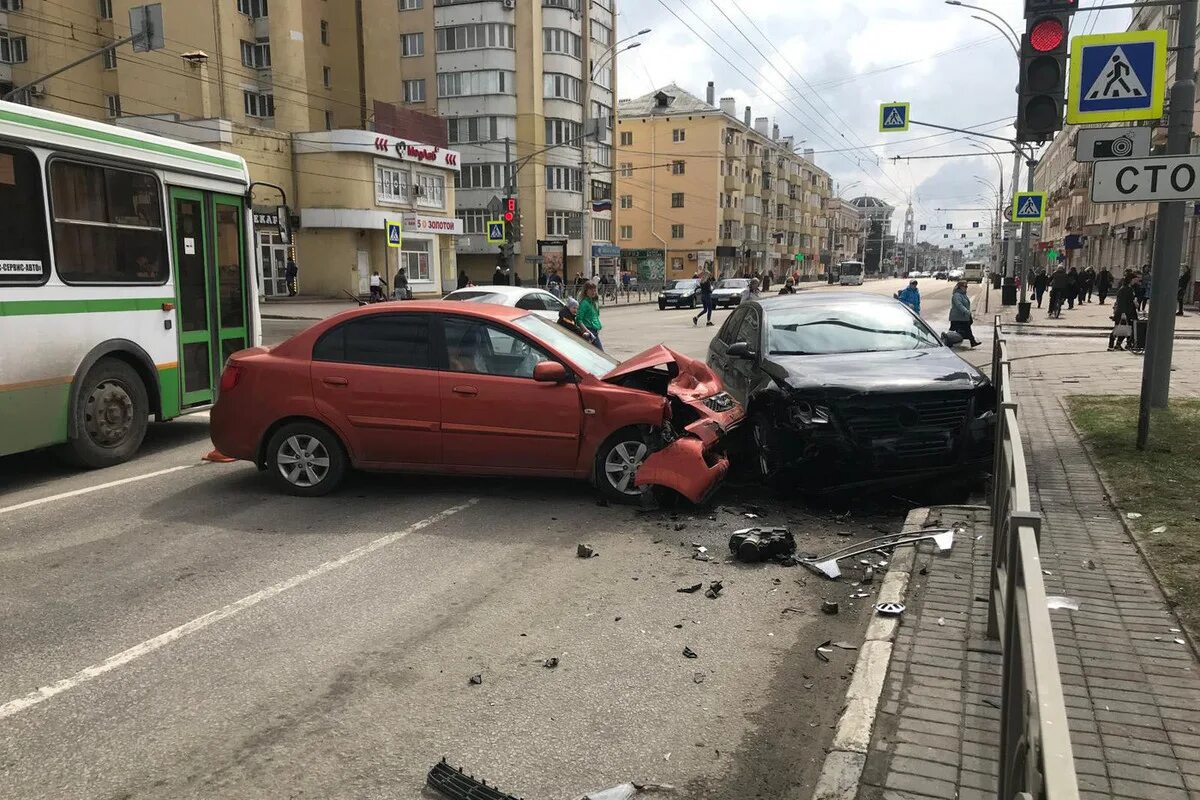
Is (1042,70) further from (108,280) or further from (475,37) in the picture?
(475,37)

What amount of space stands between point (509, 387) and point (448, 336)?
700 millimetres

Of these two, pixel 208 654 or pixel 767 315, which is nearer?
pixel 208 654

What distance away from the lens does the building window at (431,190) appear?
46700 mm

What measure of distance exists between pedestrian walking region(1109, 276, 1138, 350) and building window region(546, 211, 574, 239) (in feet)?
138

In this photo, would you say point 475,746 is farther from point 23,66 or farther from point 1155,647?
point 23,66

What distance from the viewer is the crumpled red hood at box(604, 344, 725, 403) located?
23.0ft

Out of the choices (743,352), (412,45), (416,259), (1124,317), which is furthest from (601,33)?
(743,352)

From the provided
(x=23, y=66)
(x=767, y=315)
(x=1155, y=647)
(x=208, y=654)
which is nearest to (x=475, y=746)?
(x=208, y=654)

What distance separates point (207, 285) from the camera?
31.8 ft

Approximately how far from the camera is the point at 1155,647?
399 centimetres

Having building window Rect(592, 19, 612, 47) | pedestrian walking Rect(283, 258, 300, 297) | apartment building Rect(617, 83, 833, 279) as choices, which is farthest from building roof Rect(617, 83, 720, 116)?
pedestrian walking Rect(283, 258, 300, 297)

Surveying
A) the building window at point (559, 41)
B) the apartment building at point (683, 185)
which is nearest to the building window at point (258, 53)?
the building window at point (559, 41)

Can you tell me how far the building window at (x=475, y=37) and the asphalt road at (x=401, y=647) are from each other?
52.1 meters

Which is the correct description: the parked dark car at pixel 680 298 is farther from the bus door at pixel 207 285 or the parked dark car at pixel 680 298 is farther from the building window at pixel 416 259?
the bus door at pixel 207 285
